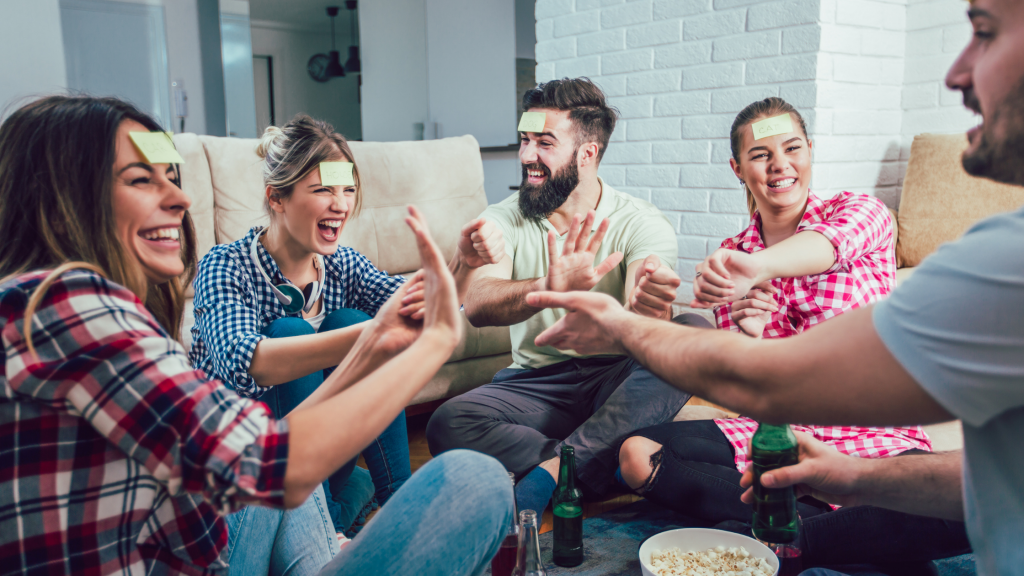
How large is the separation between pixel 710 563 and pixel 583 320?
0.54 meters

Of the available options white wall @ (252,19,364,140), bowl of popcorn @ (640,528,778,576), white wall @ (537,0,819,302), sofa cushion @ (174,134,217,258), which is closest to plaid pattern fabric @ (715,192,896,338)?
bowl of popcorn @ (640,528,778,576)

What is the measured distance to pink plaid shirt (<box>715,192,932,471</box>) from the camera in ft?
4.89

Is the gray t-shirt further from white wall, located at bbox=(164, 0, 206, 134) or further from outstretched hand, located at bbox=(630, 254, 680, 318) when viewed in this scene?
white wall, located at bbox=(164, 0, 206, 134)

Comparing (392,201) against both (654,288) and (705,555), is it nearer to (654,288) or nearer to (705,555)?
(654,288)

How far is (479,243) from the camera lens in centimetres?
129

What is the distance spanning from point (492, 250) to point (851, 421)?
76 centimetres

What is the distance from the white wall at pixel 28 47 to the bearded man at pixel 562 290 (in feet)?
7.29

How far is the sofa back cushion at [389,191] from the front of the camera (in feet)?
8.00

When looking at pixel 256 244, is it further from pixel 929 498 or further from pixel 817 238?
pixel 929 498

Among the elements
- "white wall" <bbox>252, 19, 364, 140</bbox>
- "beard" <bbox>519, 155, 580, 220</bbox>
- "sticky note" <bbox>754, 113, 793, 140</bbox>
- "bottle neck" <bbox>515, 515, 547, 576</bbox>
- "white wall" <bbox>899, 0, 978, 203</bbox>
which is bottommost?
"bottle neck" <bbox>515, 515, 547, 576</bbox>

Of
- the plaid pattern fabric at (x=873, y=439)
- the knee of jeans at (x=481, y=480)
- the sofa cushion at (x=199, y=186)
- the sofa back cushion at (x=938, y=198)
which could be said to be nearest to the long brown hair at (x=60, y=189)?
the knee of jeans at (x=481, y=480)

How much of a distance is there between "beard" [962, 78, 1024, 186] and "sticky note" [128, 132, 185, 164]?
0.81m

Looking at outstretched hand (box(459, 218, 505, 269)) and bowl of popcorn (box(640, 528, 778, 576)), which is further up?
outstretched hand (box(459, 218, 505, 269))

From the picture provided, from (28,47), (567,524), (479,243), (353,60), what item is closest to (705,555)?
(567,524)
